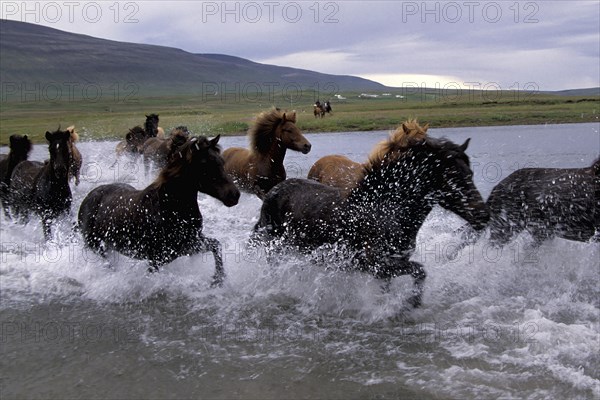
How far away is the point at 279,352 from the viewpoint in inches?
192

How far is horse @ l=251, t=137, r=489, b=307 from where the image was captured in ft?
17.7

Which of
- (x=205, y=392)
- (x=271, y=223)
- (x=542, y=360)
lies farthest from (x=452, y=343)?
(x=271, y=223)

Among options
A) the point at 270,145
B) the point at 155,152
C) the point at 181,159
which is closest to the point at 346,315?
the point at 181,159

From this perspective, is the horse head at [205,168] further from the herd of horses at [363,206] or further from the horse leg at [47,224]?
the horse leg at [47,224]

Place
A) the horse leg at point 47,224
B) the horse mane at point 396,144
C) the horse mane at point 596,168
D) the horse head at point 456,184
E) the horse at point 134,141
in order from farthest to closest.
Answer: the horse at point 134,141
the horse leg at point 47,224
the horse mane at point 596,168
the horse mane at point 396,144
the horse head at point 456,184

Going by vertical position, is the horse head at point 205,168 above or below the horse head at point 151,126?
below

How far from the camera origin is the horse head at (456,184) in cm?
534

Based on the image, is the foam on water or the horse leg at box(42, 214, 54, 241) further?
the horse leg at box(42, 214, 54, 241)

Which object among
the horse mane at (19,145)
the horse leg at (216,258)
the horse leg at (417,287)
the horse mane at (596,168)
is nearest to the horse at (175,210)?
the horse leg at (216,258)

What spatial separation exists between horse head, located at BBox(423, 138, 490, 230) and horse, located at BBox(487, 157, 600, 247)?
1.85 m

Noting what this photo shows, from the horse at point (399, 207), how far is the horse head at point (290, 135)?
3.52 m

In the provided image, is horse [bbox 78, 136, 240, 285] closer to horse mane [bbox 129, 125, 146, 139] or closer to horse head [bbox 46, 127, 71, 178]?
horse head [bbox 46, 127, 71, 178]

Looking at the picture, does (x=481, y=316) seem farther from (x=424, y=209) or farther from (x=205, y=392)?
(x=205, y=392)

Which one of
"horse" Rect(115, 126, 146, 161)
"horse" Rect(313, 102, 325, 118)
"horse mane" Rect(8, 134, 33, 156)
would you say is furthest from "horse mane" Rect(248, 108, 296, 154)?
"horse" Rect(313, 102, 325, 118)
